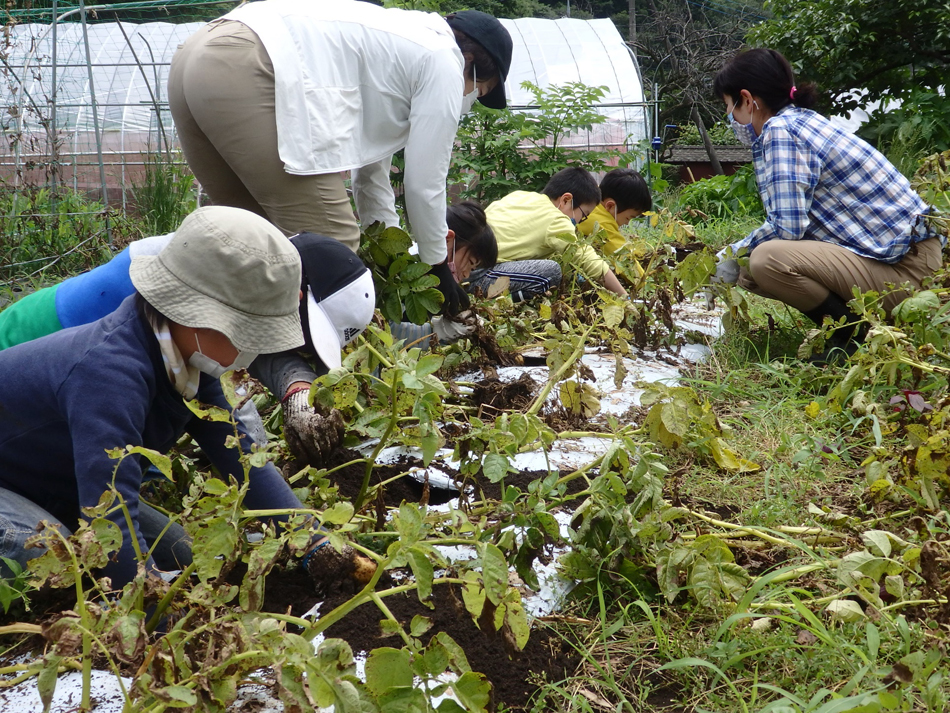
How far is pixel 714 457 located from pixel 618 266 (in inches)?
68.3

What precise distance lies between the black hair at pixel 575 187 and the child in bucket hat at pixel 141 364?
2.84 metres

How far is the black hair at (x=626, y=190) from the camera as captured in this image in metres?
4.54

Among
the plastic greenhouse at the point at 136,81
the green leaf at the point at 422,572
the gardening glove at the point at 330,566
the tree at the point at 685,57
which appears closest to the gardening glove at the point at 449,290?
the gardening glove at the point at 330,566

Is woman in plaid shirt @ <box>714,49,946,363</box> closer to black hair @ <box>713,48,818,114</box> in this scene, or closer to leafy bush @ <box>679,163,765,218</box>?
black hair @ <box>713,48,818,114</box>

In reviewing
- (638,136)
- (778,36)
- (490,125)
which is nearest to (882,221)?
(490,125)

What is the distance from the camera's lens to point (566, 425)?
2475 mm

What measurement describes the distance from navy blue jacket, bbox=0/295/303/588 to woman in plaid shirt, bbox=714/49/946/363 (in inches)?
90.6

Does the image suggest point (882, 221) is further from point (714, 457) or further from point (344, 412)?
point (344, 412)

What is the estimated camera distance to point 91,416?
1431 millimetres

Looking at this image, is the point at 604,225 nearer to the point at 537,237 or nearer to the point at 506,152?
the point at 537,237

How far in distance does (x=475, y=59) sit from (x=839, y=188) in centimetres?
150

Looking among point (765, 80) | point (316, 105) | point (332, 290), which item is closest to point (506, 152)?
point (765, 80)

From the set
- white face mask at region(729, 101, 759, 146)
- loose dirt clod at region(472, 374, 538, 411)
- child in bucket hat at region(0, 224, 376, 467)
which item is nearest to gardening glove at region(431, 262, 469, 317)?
loose dirt clod at region(472, 374, 538, 411)

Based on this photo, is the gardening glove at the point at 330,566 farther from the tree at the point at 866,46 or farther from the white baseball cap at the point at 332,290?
the tree at the point at 866,46
